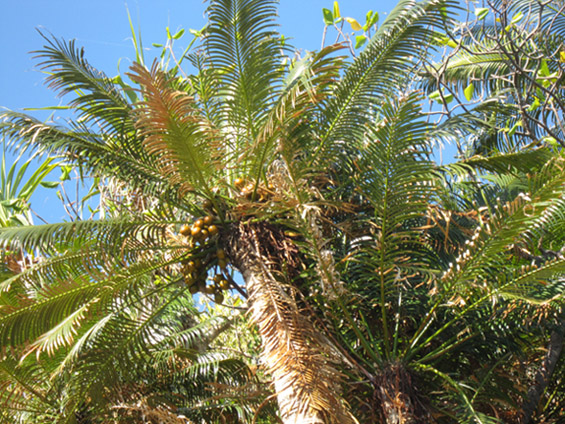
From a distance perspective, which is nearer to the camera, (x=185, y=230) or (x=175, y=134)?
(x=175, y=134)

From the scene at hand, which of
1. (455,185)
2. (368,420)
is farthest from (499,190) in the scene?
(368,420)

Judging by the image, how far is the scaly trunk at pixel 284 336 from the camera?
491 centimetres

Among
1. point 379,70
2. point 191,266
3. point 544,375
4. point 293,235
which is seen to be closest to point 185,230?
point 191,266

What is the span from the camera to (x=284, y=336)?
5211mm

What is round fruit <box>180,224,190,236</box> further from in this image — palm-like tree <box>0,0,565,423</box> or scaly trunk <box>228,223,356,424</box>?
scaly trunk <box>228,223,356,424</box>

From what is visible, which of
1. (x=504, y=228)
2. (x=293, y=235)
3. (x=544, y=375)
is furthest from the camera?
(x=544, y=375)

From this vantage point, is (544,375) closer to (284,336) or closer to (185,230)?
(284,336)

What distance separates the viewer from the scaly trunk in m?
4.91

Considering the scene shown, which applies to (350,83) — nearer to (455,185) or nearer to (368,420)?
(455,185)

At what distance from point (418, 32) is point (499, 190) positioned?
2079 millimetres

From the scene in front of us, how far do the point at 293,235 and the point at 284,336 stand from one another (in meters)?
1.03

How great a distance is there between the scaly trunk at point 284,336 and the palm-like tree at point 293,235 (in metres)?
0.02

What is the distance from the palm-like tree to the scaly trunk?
0.02 metres

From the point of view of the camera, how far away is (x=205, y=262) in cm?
623
